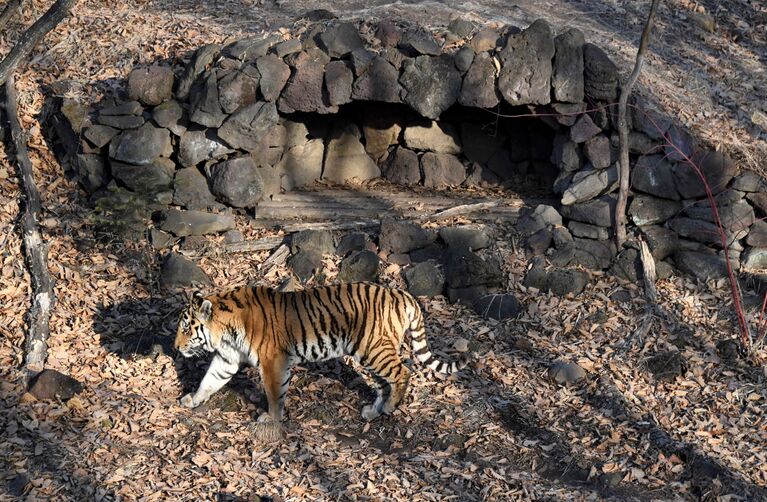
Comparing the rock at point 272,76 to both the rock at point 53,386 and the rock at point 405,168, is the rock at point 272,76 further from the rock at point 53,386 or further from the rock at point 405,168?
the rock at point 53,386

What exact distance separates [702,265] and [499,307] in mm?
2419

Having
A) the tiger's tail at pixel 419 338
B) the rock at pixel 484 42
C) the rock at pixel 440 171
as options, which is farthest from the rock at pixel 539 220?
the tiger's tail at pixel 419 338

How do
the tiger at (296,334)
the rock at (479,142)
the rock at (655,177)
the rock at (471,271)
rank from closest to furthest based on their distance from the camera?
1. the tiger at (296,334)
2. the rock at (471,271)
3. the rock at (655,177)
4. the rock at (479,142)

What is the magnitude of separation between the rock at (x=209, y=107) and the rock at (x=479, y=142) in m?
3.41

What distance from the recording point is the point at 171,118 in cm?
1084

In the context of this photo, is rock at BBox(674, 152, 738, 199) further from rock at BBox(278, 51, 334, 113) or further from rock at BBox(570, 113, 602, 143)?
rock at BBox(278, 51, 334, 113)

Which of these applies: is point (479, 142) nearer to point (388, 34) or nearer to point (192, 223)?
point (388, 34)

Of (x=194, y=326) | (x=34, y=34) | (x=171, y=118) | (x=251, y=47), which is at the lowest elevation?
(x=194, y=326)

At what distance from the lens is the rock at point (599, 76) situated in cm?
1049

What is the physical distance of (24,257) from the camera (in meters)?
9.95

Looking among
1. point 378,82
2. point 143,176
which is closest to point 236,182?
point 143,176

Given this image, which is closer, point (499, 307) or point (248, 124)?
point (499, 307)

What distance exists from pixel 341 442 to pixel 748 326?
4.49 m

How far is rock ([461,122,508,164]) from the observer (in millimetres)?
12266
